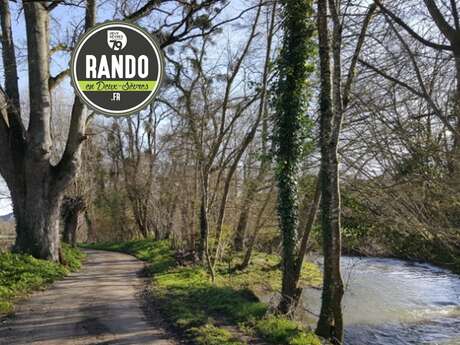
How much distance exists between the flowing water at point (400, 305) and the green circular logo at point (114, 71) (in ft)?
18.7

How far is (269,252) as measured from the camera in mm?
22719

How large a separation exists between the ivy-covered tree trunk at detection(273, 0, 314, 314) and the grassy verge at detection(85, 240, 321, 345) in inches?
58.2

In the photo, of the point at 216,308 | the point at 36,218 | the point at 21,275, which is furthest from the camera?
the point at 36,218

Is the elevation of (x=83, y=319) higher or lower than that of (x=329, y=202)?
lower

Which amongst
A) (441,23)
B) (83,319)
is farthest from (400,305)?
(441,23)

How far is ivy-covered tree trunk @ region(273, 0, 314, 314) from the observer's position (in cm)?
1055

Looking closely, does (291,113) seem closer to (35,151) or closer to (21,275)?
(35,151)

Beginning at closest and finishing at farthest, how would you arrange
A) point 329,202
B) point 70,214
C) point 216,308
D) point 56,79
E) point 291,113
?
point 329,202, point 216,308, point 291,113, point 56,79, point 70,214

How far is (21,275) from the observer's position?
33.4 ft

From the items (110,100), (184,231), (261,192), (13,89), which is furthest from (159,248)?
(110,100)

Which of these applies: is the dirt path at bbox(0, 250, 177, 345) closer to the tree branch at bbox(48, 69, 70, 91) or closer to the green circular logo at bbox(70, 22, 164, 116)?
the green circular logo at bbox(70, 22, 164, 116)

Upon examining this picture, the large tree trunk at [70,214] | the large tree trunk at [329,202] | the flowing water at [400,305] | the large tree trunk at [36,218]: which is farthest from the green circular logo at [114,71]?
the large tree trunk at [70,214]

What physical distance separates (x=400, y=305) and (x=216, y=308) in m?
7.49

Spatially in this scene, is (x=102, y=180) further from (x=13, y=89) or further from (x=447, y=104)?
(x=447, y=104)
